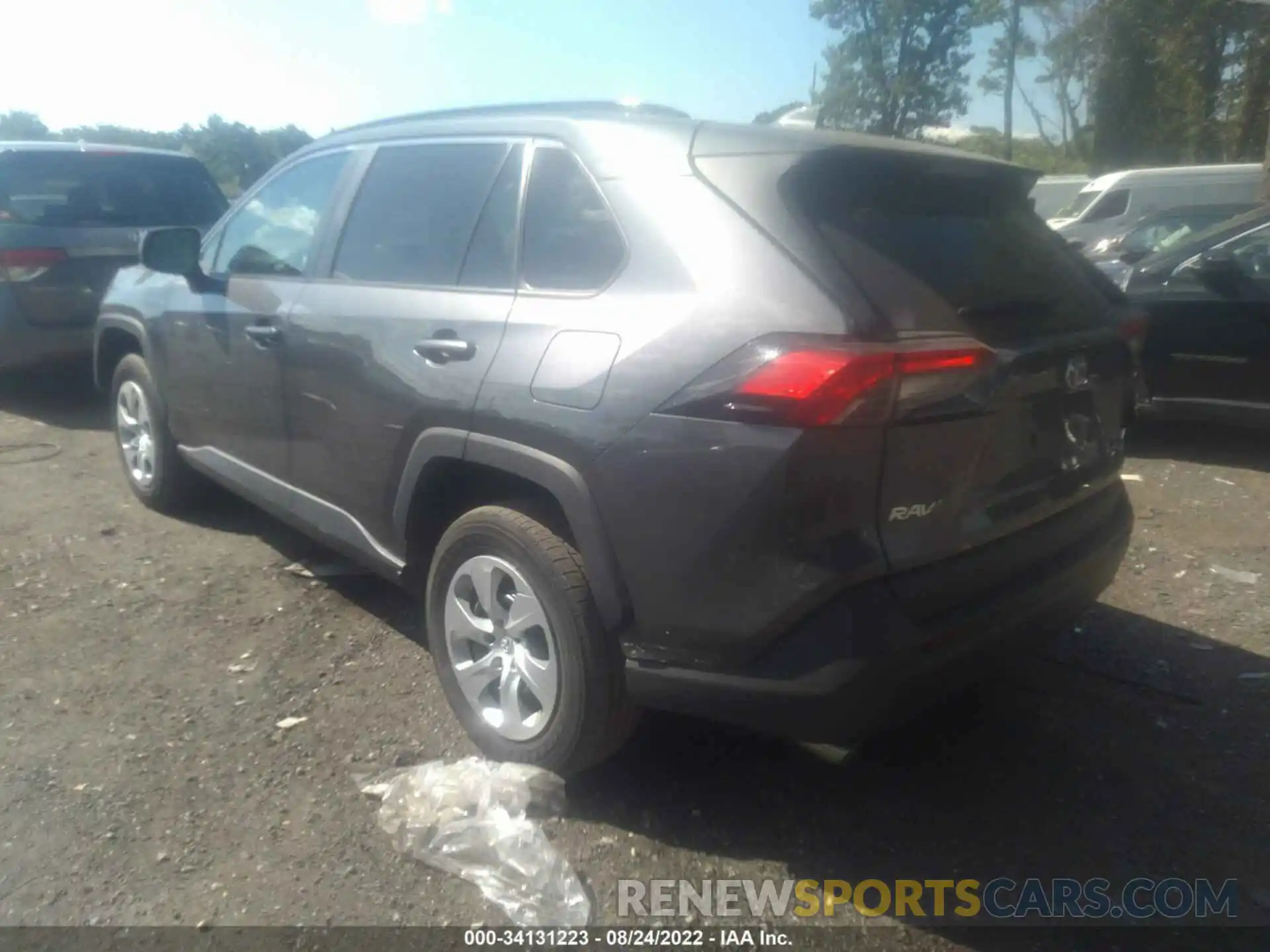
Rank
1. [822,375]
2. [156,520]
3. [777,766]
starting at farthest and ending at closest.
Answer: [156,520] → [777,766] → [822,375]

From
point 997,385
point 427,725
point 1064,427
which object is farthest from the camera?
point 427,725

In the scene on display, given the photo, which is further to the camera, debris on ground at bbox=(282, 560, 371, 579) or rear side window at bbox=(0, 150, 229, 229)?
rear side window at bbox=(0, 150, 229, 229)

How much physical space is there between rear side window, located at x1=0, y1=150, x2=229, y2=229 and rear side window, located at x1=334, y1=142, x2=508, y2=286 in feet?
14.7

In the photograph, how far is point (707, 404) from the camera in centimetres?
239

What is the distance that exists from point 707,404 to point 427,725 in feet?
5.19

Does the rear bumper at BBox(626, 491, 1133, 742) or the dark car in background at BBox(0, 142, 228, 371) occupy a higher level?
the dark car in background at BBox(0, 142, 228, 371)

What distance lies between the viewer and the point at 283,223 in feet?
13.9

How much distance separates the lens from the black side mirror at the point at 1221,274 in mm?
6277

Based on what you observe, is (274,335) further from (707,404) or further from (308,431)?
(707,404)

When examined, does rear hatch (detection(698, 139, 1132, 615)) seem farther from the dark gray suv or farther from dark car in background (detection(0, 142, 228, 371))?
dark car in background (detection(0, 142, 228, 371))

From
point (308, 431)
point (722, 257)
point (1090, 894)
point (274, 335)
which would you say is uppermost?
point (722, 257)

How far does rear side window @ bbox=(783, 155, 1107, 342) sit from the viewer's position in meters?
2.49

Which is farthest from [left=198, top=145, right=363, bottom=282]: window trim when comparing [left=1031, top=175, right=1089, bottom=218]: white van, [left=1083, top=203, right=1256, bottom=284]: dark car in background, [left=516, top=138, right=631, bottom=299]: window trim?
[left=1031, top=175, right=1089, bottom=218]: white van

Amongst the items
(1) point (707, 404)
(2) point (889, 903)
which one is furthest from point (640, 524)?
(2) point (889, 903)
